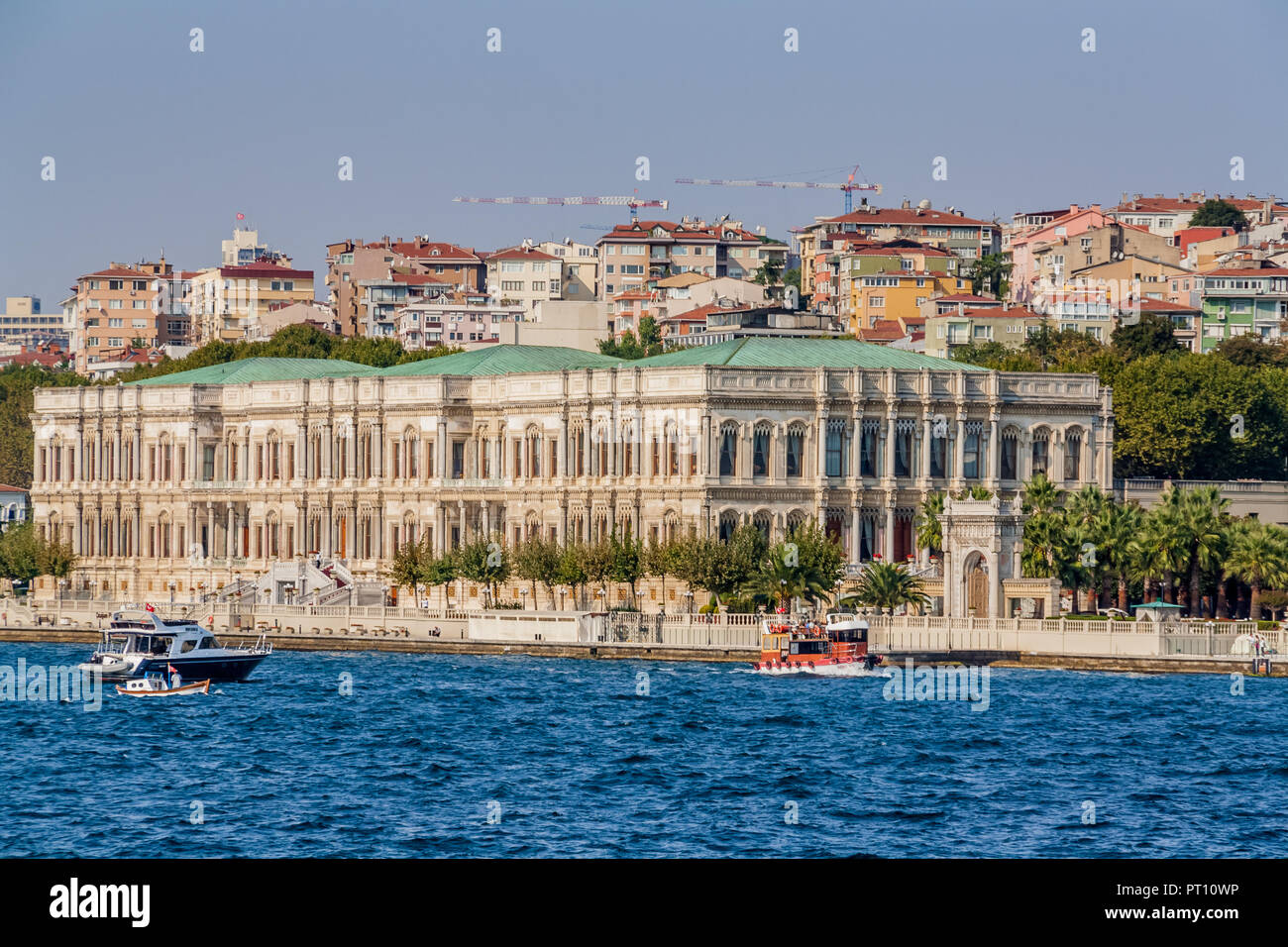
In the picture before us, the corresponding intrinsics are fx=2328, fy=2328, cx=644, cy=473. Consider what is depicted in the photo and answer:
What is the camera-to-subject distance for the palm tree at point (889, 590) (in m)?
78.4

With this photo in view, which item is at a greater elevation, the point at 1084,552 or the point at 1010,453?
the point at 1010,453

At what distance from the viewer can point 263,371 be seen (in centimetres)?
11794

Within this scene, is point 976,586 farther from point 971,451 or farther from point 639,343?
point 639,343

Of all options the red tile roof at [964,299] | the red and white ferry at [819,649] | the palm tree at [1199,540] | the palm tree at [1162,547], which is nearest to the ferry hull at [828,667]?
the red and white ferry at [819,649]

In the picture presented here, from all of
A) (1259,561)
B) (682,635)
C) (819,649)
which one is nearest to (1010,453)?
(1259,561)

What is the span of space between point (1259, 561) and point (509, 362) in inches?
1622

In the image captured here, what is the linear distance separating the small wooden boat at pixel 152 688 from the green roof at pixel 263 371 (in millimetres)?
44531

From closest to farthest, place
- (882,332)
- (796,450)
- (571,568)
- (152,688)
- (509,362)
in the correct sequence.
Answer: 1. (152,688)
2. (571,568)
3. (796,450)
4. (509,362)
5. (882,332)

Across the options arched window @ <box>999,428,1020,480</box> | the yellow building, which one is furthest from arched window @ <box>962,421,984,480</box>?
the yellow building

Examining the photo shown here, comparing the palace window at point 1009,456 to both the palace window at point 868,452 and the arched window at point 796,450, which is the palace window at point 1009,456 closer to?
the palace window at point 868,452

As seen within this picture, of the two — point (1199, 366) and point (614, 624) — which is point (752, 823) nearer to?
point (614, 624)

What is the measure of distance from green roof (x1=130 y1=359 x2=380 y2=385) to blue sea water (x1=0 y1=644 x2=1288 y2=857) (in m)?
43.4

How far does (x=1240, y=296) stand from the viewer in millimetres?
167500
